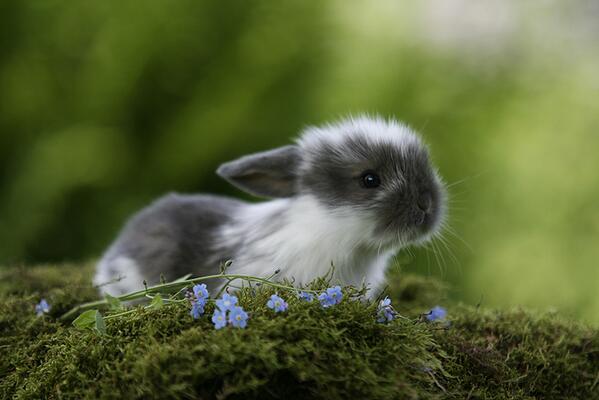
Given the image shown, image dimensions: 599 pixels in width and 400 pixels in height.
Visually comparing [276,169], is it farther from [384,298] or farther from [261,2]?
[261,2]

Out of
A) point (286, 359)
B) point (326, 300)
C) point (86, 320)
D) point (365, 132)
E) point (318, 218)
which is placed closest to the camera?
point (286, 359)

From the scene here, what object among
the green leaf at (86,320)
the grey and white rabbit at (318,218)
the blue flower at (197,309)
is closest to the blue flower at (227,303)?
the blue flower at (197,309)

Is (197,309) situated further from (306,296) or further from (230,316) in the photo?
(306,296)

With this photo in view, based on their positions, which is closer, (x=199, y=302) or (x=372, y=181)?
(x=199, y=302)

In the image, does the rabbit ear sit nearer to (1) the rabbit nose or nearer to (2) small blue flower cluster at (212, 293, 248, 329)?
(1) the rabbit nose

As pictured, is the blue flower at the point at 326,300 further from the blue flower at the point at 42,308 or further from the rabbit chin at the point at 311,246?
the blue flower at the point at 42,308

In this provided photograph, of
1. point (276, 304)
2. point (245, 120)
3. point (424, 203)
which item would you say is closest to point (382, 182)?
point (424, 203)

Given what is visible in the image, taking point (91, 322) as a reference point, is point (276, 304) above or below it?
above
